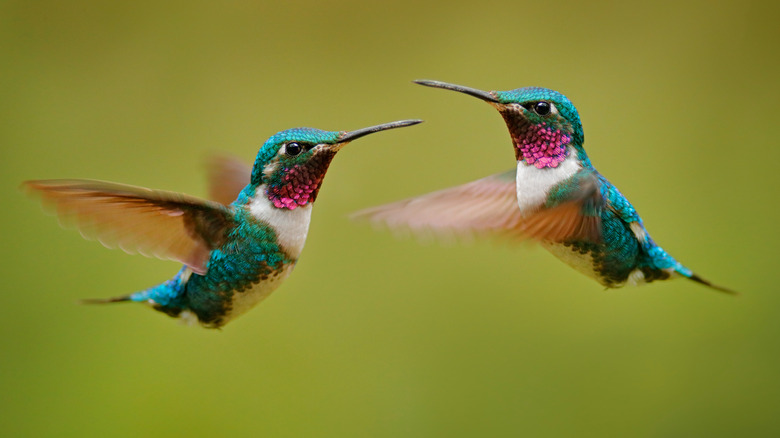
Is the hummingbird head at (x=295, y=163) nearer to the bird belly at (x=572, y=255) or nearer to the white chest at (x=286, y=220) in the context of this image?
the white chest at (x=286, y=220)

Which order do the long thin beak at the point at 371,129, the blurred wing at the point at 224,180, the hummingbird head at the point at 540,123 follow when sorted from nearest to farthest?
the long thin beak at the point at 371,129, the hummingbird head at the point at 540,123, the blurred wing at the point at 224,180

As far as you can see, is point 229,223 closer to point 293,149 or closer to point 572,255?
point 293,149

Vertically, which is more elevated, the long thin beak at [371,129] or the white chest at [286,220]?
the long thin beak at [371,129]

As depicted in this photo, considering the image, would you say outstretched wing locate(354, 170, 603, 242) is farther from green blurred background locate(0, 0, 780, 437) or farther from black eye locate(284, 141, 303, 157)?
green blurred background locate(0, 0, 780, 437)

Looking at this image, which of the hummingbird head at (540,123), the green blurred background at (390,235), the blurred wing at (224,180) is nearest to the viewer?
the hummingbird head at (540,123)

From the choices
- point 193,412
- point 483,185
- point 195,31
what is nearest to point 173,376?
point 193,412

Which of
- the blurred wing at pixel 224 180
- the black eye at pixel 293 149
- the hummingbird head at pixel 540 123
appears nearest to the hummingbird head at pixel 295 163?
the black eye at pixel 293 149

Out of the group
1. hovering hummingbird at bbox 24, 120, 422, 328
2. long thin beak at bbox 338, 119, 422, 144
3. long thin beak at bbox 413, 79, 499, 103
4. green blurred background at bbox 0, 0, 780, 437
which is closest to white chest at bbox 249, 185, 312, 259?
hovering hummingbird at bbox 24, 120, 422, 328
